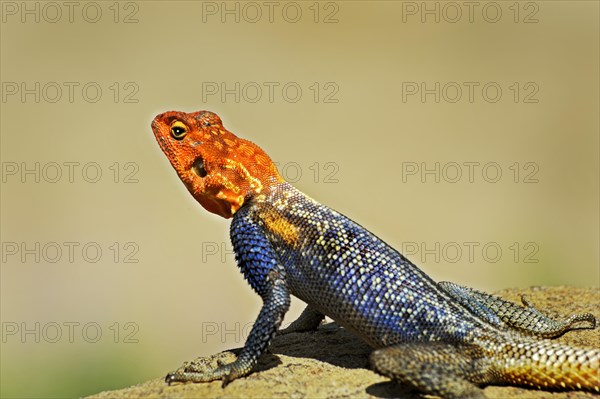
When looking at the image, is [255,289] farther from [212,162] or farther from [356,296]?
[212,162]

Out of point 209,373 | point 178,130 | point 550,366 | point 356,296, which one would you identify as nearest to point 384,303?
point 356,296

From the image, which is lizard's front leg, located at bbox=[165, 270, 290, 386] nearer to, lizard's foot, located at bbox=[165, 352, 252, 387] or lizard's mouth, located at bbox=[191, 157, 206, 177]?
lizard's foot, located at bbox=[165, 352, 252, 387]

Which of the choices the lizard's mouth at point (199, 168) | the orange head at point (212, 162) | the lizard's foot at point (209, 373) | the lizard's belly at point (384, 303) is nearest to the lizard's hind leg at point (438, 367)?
the lizard's belly at point (384, 303)

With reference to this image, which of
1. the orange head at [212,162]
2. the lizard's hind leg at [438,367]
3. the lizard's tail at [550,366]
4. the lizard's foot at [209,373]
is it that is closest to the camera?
the lizard's hind leg at [438,367]

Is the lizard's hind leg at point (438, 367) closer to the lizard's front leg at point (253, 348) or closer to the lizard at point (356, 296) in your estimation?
the lizard at point (356, 296)

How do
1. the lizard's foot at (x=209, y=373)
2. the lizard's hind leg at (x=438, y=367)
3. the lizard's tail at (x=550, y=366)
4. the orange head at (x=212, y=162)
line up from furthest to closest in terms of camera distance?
the orange head at (x=212, y=162) < the lizard's foot at (x=209, y=373) < the lizard's tail at (x=550, y=366) < the lizard's hind leg at (x=438, y=367)

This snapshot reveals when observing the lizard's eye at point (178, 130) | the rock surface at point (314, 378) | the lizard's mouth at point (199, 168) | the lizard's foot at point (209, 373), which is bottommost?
the rock surface at point (314, 378)
